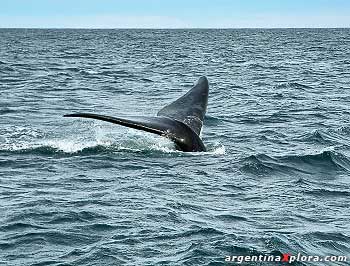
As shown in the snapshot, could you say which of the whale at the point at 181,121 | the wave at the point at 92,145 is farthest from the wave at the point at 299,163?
the whale at the point at 181,121

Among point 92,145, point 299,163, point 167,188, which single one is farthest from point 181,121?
point 299,163

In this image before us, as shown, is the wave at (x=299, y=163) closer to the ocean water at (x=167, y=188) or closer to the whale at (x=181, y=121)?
the ocean water at (x=167, y=188)

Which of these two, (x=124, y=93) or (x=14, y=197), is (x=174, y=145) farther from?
(x=124, y=93)

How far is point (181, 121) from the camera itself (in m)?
13.1

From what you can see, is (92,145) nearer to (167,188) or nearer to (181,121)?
(181,121)

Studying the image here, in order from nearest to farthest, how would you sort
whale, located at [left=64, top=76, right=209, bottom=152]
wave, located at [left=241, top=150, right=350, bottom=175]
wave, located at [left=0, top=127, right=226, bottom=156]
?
whale, located at [left=64, top=76, right=209, bottom=152] → wave, located at [left=241, top=150, right=350, bottom=175] → wave, located at [left=0, top=127, right=226, bottom=156]

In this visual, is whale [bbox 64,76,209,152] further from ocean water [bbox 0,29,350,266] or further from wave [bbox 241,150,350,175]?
wave [bbox 241,150,350,175]

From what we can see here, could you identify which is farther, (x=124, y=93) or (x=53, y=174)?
(x=124, y=93)

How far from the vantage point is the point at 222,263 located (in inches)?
321

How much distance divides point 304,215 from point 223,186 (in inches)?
73.6

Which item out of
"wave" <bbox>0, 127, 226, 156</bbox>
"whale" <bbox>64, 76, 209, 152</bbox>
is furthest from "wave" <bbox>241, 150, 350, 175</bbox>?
"whale" <bbox>64, 76, 209, 152</bbox>

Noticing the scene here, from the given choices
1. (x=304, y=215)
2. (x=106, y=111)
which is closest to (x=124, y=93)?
(x=106, y=111)

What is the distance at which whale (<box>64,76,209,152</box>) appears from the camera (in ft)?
39.0

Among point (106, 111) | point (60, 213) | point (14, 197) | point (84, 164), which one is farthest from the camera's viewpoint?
point (106, 111)
